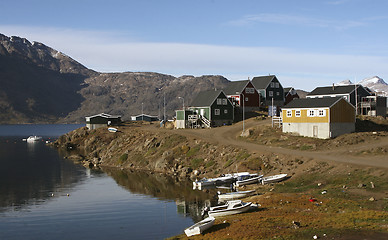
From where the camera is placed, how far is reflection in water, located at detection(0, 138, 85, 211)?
198 feet

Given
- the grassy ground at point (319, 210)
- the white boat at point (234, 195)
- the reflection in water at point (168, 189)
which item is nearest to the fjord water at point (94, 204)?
the reflection in water at point (168, 189)

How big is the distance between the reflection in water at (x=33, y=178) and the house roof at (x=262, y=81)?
64827 millimetres

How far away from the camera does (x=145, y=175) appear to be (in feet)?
255

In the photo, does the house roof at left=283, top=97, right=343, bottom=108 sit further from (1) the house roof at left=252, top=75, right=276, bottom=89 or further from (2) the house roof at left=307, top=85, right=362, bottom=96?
(1) the house roof at left=252, top=75, right=276, bottom=89

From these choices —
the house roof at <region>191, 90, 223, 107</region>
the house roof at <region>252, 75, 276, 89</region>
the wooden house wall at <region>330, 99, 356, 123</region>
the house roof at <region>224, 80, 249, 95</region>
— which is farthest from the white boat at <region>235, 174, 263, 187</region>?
the house roof at <region>252, 75, 276, 89</region>

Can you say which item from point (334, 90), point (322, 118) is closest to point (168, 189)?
point (322, 118)

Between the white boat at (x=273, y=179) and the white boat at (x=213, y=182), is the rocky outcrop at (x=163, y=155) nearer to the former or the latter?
the white boat at (x=213, y=182)

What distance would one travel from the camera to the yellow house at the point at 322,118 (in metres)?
74.5

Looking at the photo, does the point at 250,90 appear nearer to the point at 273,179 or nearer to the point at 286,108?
the point at 286,108

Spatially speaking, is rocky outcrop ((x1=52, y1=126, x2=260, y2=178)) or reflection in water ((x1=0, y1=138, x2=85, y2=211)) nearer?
reflection in water ((x1=0, y1=138, x2=85, y2=211))

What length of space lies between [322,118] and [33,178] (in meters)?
56.6

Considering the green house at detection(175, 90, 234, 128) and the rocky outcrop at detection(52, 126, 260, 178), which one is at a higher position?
the green house at detection(175, 90, 234, 128)

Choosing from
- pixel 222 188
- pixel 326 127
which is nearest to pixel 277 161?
pixel 222 188

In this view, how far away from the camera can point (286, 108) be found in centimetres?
8300
